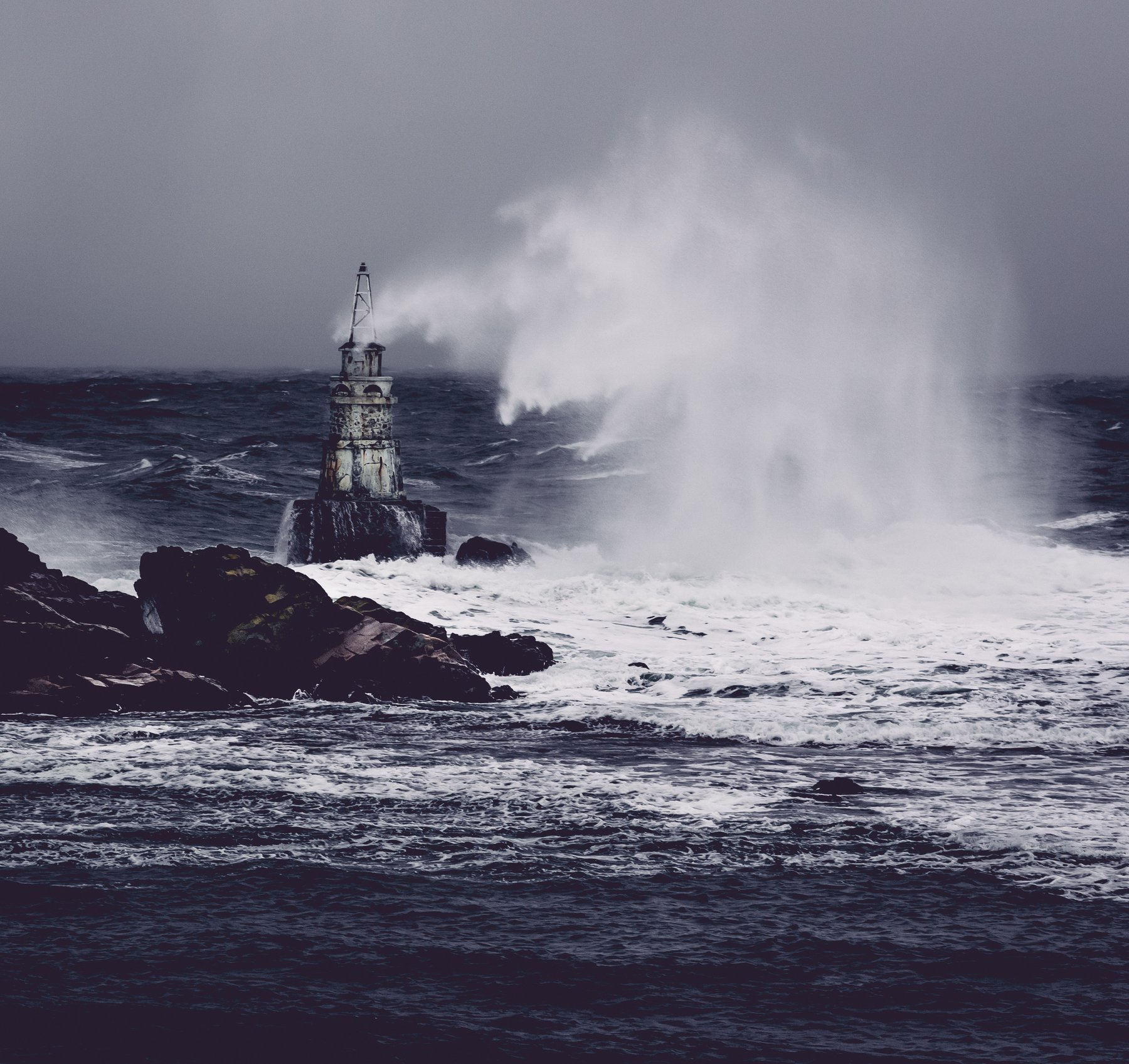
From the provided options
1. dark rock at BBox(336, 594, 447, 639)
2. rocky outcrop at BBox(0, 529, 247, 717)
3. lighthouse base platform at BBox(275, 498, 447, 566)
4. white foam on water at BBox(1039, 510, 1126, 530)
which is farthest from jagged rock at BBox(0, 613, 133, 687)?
white foam on water at BBox(1039, 510, 1126, 530)

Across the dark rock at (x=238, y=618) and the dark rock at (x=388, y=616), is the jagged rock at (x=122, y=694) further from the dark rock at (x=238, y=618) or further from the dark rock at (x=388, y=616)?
the dark rock at (x=388, y=616)

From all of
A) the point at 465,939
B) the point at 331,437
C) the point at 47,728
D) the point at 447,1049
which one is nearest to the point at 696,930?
the point at 465,939

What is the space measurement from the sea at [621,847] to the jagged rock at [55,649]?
1.42 meters

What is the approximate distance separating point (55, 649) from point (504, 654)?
6.08 m

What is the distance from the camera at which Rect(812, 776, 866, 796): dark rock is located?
14273 mm

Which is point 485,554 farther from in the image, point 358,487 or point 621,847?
point 621,847

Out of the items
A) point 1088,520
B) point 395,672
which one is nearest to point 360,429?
point 395,672

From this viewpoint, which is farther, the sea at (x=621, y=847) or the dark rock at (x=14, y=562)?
the dark rock at (x=14, y=562)

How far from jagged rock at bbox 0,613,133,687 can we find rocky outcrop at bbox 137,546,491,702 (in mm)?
871

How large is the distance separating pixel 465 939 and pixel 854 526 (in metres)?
24.3

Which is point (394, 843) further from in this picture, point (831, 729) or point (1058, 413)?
point (1058, 413)

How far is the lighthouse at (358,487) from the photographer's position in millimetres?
25484

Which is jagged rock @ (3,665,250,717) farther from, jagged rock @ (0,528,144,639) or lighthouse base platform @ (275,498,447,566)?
lighthouse base platform @ (275,498,447,566)

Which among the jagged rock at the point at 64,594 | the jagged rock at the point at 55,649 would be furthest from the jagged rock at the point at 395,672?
the jagged rock at the point at 64,594
